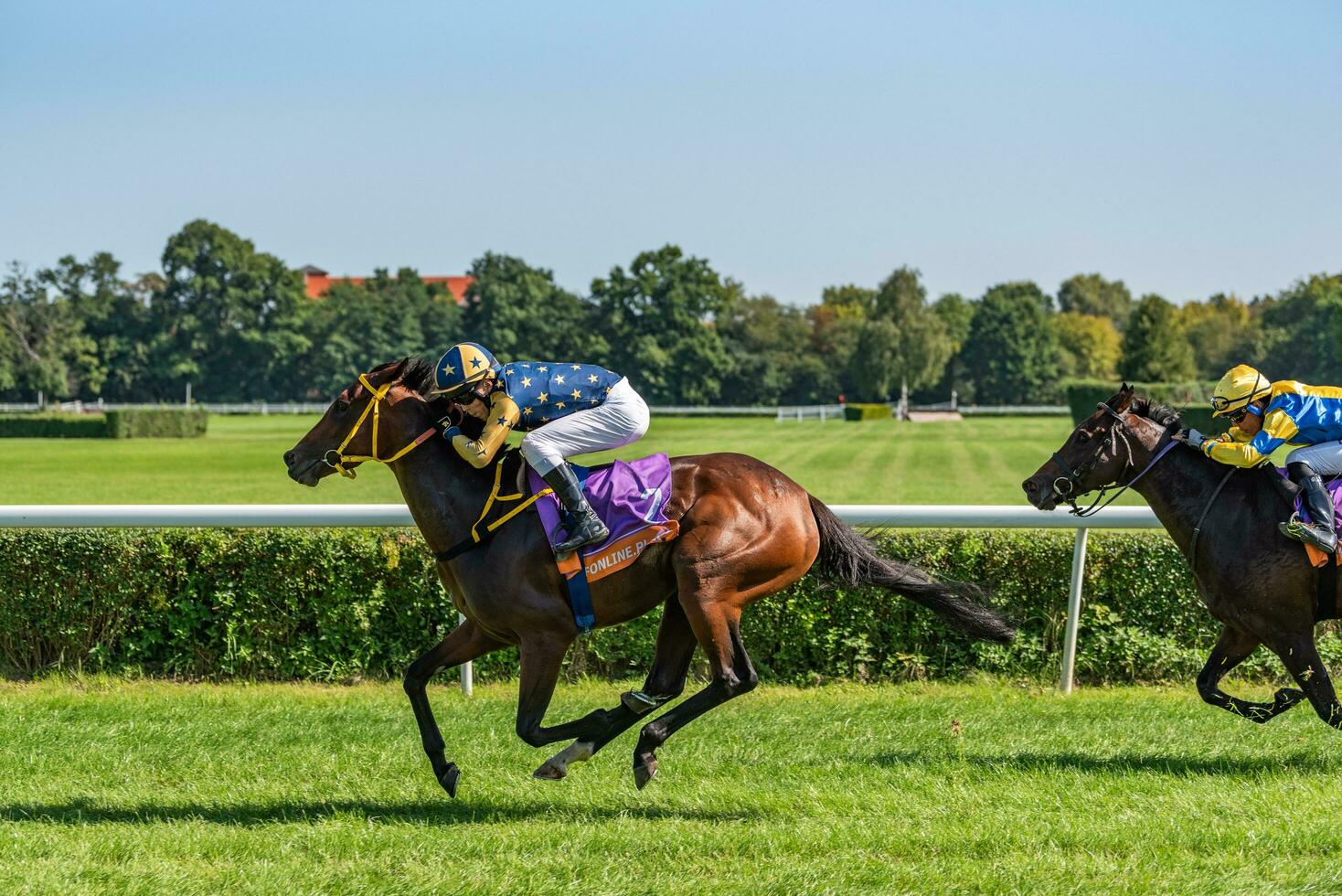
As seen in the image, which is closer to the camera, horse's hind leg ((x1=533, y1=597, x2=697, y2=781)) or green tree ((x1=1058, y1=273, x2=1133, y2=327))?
horse's hind leg ((x1=533, y1=597, x2=697, y2=781))

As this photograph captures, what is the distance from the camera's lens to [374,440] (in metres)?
4.48

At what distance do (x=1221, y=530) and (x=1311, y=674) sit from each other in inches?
23.6

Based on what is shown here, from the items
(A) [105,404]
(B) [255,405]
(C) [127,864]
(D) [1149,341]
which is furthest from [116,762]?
(A) [105,404]

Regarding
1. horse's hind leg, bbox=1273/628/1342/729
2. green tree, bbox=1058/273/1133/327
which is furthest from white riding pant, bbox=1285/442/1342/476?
green tree, bbox=1058/273/1133/327

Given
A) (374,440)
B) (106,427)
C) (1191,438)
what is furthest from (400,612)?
(106,427)

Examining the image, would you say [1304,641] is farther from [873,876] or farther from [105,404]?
[105,404]

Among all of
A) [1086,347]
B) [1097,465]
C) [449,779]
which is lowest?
[449,779]

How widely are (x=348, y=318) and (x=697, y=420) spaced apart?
29.7 meters

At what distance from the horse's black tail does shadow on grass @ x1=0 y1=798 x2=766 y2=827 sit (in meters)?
1.01

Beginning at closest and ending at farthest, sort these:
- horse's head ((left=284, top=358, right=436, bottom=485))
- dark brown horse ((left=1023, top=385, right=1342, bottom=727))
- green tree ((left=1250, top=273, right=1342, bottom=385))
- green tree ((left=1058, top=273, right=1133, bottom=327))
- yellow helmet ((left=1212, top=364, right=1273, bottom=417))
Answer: horse's head ((left=284, top=358, right=436, bottom=485)) → dark brown horse ((left=1023, top=385, right=1342, bottom=727)) → yellow helmet ((left=1212, top=364, right=1273, bottom=417)) → green tree ((left=1250, top=273, right=1342, bottom=385)) → green tree ((left=1058, top=273, right=1133, bottom=327))

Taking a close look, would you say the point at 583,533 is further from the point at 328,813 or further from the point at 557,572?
the point at 328,813

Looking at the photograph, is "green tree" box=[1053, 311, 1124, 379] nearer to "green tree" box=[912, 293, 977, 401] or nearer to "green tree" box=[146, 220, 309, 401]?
"green tree" box=[912, 293, 977, 401]

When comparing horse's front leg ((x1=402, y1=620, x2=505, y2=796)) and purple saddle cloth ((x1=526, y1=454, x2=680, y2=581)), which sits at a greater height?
purple saddle cloth ((x1=526, y1=454, x2=680, y2=581))

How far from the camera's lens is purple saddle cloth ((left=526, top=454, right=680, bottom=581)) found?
4324 millimetres
